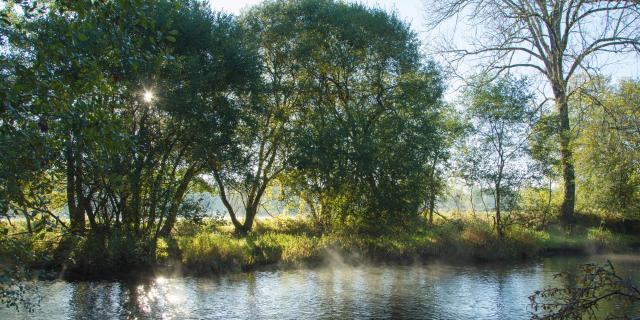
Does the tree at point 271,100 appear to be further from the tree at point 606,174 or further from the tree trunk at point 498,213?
the tree at point 606,174

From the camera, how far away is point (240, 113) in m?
21.8

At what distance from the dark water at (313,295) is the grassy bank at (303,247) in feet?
4.73

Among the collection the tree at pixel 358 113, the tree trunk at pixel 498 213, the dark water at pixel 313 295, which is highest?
the tree at pixel 358 113

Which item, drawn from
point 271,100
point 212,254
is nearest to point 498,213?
point 271,100

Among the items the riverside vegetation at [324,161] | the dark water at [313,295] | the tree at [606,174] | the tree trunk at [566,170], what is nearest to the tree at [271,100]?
the riverside vegetation at [324,161]

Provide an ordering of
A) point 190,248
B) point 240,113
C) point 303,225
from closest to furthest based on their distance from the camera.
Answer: point 190,248, point 240,113, point 303,225

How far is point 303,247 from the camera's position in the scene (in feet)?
75.5

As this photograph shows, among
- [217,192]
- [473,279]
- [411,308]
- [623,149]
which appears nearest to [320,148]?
[217,192]

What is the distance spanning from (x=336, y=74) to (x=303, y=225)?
9033mm

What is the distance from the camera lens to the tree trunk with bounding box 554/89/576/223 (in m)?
27.2

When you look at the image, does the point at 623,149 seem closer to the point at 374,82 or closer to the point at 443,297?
the point at 443,297

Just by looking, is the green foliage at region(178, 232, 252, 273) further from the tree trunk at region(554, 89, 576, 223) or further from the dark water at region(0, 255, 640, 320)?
the tree trunk at region(554, 89, 576, 223)

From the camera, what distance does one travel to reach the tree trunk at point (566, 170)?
2717cm

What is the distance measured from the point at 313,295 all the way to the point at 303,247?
7337 mm
